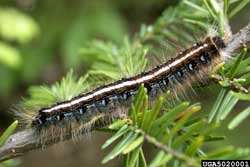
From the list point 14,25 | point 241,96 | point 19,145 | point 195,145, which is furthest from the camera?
point 14,25

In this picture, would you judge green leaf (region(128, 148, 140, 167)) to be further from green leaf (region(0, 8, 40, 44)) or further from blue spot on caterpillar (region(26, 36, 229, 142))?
green leaf (region(0, 8, 40, 44))

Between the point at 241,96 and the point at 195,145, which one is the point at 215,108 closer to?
the point at 241,96

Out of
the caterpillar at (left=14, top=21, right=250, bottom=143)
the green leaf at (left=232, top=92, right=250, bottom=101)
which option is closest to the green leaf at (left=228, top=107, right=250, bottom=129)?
the green leaf at (left=232, top=92, right=250, bottom=101)

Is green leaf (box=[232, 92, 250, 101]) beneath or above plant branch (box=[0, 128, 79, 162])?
beneath

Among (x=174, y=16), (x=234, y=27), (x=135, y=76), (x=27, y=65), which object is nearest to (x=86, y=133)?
(x=135, y=76)

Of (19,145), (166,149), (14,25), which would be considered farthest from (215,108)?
(14,25)

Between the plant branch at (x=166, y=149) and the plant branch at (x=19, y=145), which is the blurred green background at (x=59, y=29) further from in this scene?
the plant branch at (x=166, y=149)

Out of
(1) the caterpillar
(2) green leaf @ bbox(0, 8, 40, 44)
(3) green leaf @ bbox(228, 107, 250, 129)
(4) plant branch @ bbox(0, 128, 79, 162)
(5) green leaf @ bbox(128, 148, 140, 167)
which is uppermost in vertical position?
(2) green leaf @ bbox(0, 8, 40, 44)

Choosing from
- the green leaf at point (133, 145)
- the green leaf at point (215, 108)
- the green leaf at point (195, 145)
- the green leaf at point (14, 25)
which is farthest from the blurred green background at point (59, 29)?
the green leaf at point (195, 145)

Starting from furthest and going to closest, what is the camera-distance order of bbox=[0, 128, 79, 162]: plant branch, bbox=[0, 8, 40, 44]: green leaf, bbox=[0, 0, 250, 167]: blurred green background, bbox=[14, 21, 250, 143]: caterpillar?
bbox=[0, 0, 250, 167]: blurred green background
bbox=[0, 8, 40, 44]: green leaf
bbox=[14, 21, 250, 143]: caterpillar
bbox=[0, 128, 79, 162]: plant branch
